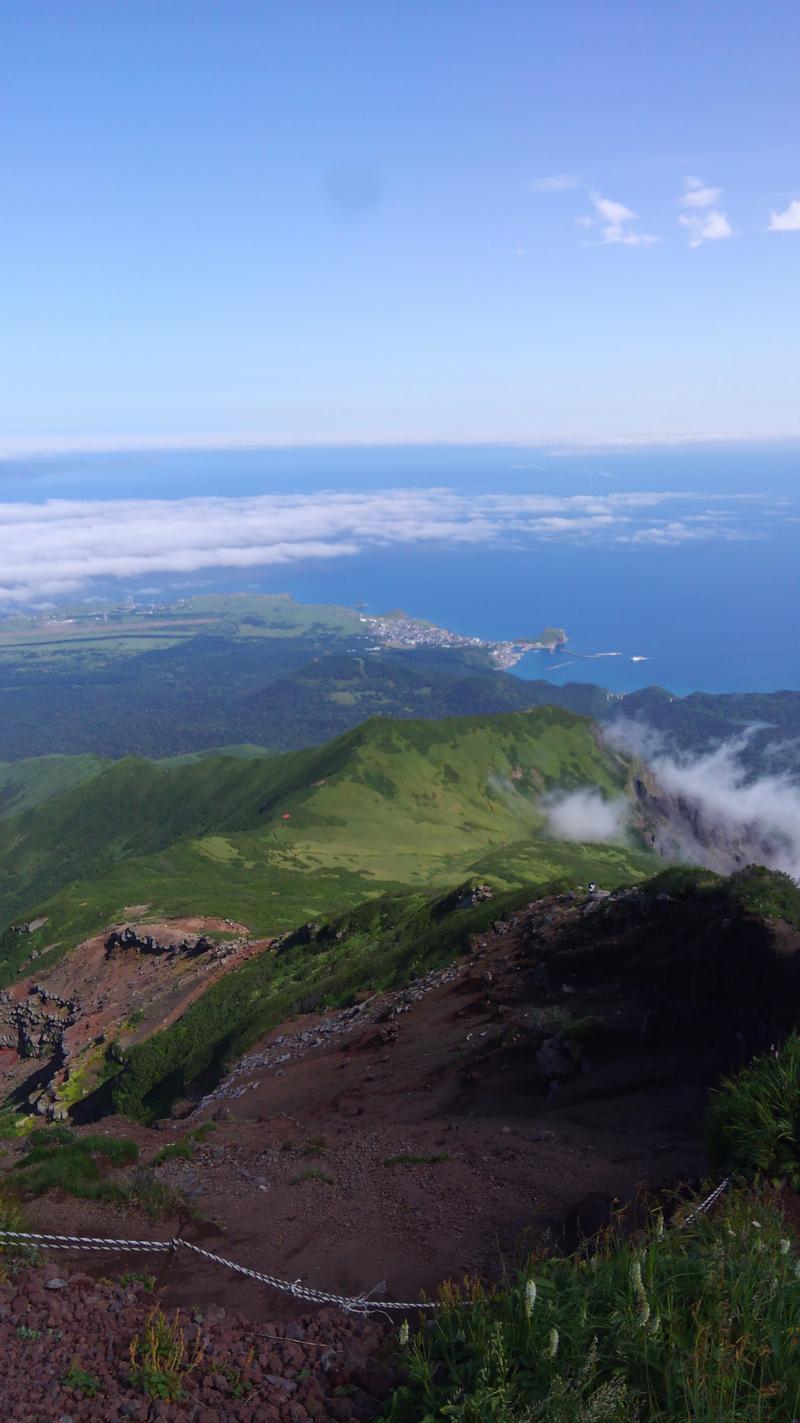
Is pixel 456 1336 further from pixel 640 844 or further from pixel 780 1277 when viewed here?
pixel 640 844

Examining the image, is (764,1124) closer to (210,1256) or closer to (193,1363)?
(193,1363)

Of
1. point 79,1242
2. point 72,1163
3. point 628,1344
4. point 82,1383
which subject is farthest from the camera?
point 72,1163

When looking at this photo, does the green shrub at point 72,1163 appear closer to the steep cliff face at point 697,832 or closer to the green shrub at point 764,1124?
the green shrub at point 764,1124

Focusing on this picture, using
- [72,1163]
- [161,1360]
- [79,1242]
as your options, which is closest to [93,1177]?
[72,1163]

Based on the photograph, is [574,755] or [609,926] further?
[574,755]

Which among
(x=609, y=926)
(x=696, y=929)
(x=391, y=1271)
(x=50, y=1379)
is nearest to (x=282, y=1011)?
(x=609, y=926)

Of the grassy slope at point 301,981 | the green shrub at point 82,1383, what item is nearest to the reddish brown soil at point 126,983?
the grassy slope at point 301,981
